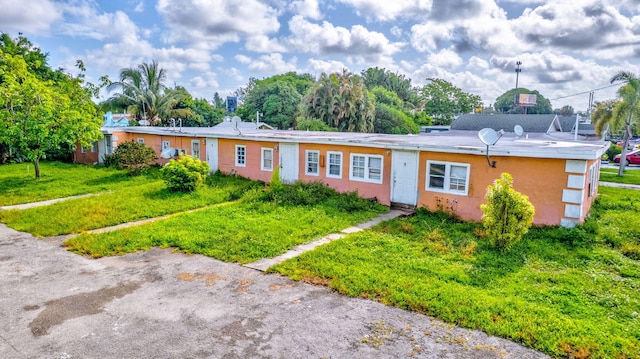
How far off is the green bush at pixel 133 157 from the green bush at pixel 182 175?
5458 millimetres

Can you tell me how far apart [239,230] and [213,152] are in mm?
9953

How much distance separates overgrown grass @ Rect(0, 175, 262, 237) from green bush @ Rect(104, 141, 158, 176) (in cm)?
345

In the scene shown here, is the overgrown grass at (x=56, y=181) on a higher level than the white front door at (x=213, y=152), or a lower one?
lower

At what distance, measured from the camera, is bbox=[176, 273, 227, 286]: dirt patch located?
25.5ft

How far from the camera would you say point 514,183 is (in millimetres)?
11773

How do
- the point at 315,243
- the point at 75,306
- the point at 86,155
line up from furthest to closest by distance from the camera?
the point at 86,155
the point at 315,243
the point at 75,306

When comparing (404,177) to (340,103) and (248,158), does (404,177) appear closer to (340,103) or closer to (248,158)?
(248,158)

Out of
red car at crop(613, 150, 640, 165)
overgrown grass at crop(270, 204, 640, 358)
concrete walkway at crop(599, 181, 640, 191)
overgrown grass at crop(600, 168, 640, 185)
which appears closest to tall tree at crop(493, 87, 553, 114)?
red car at crop(613, 150, 640, 165)

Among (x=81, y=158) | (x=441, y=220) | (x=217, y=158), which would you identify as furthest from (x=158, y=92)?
(x=441, y=220)

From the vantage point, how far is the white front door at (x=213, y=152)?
19781mm

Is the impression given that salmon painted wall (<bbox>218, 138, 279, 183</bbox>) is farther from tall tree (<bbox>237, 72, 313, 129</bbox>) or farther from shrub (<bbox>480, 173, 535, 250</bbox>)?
tall tree (<bbox>237, 72, 313, 129</bbox>)

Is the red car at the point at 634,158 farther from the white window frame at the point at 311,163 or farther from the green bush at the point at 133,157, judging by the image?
the green bush at the point at 133,157

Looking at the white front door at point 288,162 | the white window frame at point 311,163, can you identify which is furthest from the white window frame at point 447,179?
the white front door at point 288,162

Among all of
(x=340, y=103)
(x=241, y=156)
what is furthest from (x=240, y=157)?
(x=340, y=103)
